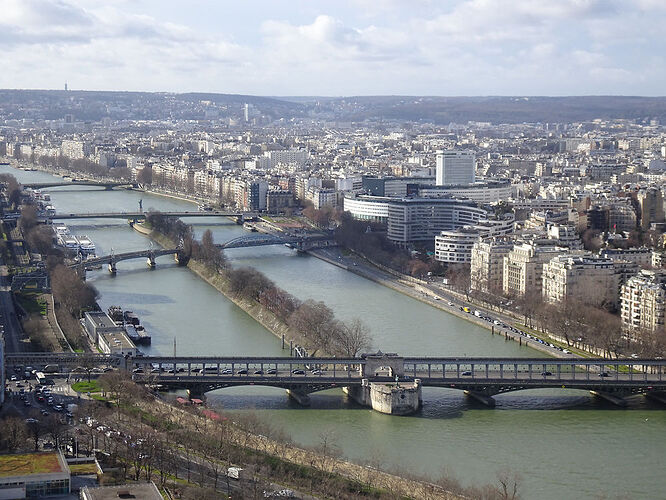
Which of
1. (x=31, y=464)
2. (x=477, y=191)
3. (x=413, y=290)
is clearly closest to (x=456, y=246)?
(x=413, y=290)

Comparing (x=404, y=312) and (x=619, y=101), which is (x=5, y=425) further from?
(x=619, y=101)

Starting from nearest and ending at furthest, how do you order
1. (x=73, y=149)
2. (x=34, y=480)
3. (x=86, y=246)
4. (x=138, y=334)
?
(x=34, y=480) < (x=138, y=334) < (x=86, y=246) < (x=73, y=149)

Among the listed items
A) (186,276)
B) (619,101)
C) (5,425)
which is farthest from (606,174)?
(619,101)

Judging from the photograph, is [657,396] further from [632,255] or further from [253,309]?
[632,255]

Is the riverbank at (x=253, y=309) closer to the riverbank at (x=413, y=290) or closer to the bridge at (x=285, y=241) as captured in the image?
the bridge at (x=285, y=241)

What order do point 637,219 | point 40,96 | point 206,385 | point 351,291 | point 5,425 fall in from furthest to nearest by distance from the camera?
point 40,96 < point 637,219 < point 351,291 < point 206,385 < point 5,425

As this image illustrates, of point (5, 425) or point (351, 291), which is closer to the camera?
point (5, 425)
